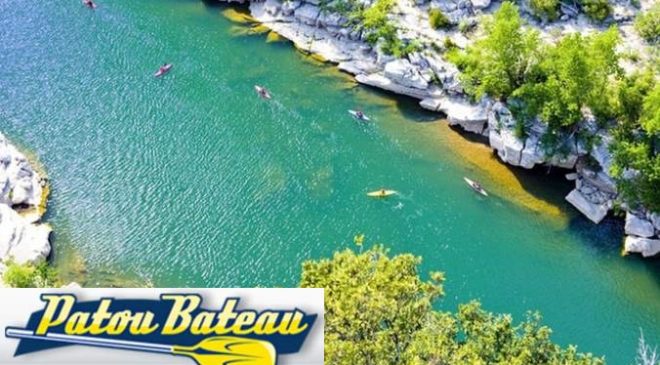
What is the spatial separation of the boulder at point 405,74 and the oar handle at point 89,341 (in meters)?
31.6

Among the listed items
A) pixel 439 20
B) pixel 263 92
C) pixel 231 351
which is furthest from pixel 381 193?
pixel 231 351

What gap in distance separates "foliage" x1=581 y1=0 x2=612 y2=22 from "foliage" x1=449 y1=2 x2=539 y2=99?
5004 millimetres

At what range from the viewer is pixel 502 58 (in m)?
46.8

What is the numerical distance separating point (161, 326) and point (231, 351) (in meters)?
1.93

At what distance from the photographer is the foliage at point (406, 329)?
29.3 metres

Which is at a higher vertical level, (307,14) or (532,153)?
(307,14)

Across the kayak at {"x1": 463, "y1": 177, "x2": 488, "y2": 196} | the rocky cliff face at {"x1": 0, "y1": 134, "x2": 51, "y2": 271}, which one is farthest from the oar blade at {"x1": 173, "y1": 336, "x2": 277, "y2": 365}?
the kayak at {"x1": 463, "y1": 177, "x2": 488, "y2": 196}

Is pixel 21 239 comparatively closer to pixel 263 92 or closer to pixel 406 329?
pixel 263 92

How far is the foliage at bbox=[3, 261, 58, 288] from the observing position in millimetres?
35688

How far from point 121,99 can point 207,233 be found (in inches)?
495

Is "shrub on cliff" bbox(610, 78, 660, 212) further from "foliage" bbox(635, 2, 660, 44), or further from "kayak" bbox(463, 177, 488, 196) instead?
"kayak" bbox(463, 177, 488, 196)

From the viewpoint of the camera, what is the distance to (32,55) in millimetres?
53531

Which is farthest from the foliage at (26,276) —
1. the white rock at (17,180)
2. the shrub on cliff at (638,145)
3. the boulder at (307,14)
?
the shrub on cliff at (638,145)

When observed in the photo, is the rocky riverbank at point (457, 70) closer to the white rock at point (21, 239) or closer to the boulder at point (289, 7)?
the boulder at point (289, 7)
